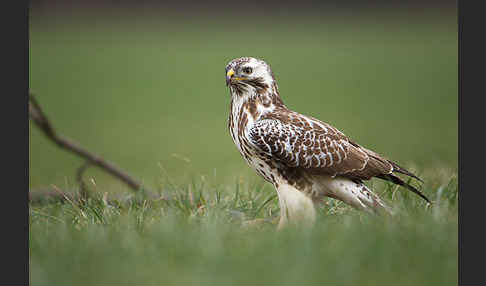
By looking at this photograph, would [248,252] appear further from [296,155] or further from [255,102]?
[255,102]

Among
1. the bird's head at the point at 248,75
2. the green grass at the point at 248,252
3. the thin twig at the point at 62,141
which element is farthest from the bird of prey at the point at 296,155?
the thin twig at the point at 62,141

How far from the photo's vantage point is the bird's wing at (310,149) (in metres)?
3.96

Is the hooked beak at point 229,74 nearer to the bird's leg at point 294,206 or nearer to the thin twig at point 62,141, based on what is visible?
the bird's leg at point 294,206

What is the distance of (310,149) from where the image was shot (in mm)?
3986

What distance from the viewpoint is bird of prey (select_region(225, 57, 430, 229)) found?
3.96m

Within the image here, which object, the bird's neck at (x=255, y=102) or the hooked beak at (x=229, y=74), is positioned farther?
the bird's neck at (x=255, y=102)

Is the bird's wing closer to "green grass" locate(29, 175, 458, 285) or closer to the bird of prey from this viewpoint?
the bird of prey

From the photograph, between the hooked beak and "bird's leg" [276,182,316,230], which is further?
the hooked beak

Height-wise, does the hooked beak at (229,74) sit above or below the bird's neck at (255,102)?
above

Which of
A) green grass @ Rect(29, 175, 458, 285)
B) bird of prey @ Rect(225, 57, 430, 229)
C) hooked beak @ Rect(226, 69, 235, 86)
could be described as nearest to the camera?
green grass @ Rect(29, 175, 458, 285)

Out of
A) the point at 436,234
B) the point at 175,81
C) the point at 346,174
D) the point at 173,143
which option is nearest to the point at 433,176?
the point at 346,174

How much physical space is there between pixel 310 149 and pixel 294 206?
42cm

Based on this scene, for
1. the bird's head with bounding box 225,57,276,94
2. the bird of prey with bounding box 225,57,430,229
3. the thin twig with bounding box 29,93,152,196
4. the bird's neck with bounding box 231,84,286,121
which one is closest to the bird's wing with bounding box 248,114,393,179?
the bird of prey with bounding box 225,57,430,229

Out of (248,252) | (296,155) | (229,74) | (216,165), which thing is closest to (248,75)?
(229,74)
